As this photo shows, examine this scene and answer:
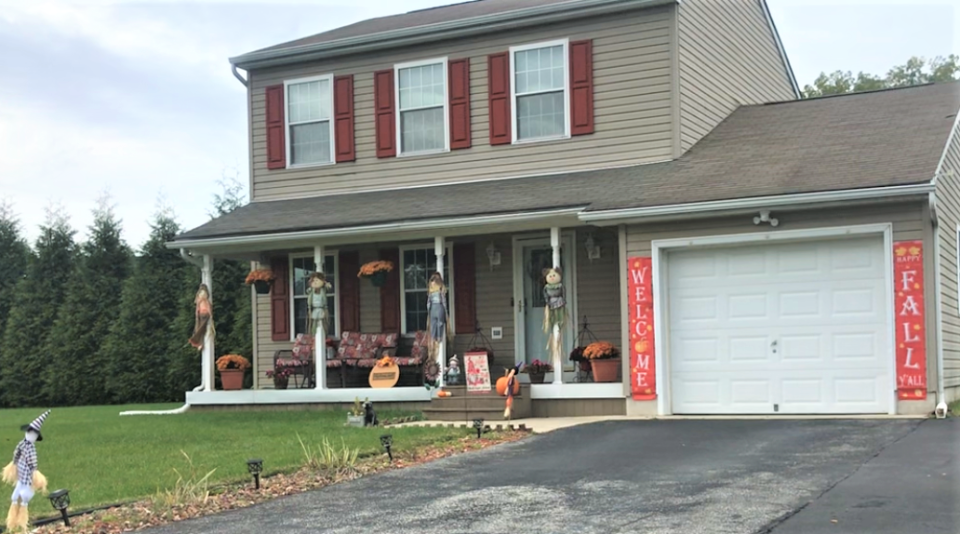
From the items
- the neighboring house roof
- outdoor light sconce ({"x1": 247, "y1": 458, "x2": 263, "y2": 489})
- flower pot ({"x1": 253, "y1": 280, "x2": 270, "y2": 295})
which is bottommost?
outdoor light sconce ({"x1": 247, "y1": 458, "x2": 263, "y2": 489})

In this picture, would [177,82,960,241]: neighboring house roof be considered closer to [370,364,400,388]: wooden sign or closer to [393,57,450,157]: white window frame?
[393,57,450,157]: white window frame

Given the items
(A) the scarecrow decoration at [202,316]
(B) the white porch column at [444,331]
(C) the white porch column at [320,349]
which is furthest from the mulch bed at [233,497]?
(A) the scarecrow decoration at [202,316]

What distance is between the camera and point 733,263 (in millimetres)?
12273

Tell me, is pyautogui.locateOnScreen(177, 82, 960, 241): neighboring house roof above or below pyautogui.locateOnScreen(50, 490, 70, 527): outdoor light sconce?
above

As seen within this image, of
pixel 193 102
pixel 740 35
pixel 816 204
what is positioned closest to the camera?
pixel 193 102

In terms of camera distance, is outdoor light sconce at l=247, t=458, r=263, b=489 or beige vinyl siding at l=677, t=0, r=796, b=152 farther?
beige vinyl siding at l=677, t=0, r=796, b=152

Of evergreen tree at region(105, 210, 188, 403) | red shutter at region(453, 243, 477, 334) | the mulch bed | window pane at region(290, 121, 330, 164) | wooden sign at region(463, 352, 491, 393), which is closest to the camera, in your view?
the mulch bed

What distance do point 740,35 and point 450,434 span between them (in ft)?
31.7

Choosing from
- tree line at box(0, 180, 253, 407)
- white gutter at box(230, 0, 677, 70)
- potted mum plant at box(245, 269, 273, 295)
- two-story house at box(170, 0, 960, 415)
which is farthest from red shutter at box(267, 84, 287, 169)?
tree line at box(0, 180, 253, 407)

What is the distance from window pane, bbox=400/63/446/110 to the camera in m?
16.0

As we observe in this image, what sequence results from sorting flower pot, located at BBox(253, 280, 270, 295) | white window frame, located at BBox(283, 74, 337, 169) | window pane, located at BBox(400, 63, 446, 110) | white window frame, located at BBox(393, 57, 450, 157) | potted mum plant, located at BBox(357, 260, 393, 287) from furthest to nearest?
white window frame, located at BBox(283, 74, 337, 169), flower pot, located at BBox(253, 280, 270, 295), window pane, located at BBox(400, 63, 446, 110), white window frame, located at BBox(393, 57, 450, 157), potted mum plant, located at BBox(357, 260, 393, 287)

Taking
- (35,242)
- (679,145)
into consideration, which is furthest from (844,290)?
(35,242)

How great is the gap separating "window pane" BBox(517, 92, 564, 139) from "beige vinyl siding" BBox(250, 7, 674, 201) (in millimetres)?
197

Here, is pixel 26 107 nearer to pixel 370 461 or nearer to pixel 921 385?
pixel 370 461
